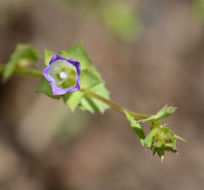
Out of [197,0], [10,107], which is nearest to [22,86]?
[10,107]

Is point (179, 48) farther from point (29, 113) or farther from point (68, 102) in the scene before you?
point (68, 102)

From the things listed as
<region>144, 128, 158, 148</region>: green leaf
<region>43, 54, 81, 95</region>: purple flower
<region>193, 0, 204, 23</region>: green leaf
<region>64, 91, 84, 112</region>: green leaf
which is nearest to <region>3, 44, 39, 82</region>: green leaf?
<region>43, 54, 81, 95</region>: purple flower

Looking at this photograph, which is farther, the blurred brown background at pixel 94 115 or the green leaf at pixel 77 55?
the blurred brown background at pixel 94 115

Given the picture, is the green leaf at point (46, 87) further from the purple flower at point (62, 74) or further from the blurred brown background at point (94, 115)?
the blurred brown background at point (94, 115)

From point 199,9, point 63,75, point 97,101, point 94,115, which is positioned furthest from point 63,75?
point 199,9

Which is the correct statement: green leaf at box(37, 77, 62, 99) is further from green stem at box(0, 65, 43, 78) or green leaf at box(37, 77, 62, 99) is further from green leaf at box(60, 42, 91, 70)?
green stem at box(0, 65, 43, 78)

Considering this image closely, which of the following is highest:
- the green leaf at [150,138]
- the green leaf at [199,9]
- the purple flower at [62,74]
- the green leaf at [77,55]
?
the green leaf at [199,9]

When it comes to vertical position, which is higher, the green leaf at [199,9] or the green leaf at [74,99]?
the green leaf at [199,9]

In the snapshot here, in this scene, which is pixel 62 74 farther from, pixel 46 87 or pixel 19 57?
pixel 19 57

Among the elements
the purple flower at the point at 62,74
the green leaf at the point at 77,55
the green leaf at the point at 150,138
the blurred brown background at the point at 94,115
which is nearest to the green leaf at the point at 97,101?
the purple flower at the point at 62,74
